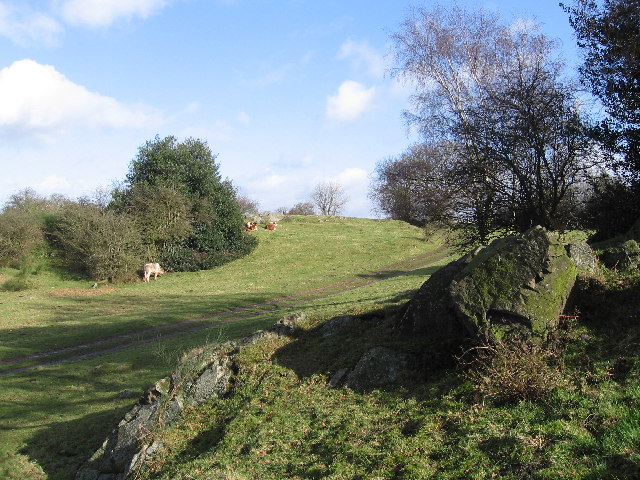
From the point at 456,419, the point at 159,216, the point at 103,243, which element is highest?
the point at 159,216

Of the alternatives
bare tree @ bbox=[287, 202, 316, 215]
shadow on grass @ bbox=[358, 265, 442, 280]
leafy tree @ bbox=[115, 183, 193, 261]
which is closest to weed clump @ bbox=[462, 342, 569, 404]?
shadow on grass @ bbox=[358, 265, 442, 280]

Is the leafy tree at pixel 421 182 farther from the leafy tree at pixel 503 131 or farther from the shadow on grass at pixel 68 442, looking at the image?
the shadow on grass at pixel 68 442

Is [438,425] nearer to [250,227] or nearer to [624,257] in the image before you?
[624,257]

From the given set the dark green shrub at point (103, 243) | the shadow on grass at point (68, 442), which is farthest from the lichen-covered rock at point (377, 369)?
the dark green shrub at point (103, 243)

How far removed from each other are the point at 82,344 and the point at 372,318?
55.5 ft

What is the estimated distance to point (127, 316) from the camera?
29.7 metres

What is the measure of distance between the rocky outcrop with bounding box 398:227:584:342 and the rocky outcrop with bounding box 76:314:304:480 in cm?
605

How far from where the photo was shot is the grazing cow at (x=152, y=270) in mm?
42250

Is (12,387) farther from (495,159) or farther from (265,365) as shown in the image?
(495,159)

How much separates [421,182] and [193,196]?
109ft

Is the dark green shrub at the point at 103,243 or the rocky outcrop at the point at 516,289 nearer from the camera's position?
the rocky outcrop at the point at 516,289

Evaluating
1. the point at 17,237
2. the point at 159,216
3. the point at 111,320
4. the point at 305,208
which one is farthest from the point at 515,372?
the point at 305,208

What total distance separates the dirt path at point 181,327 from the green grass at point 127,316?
19 centimetres

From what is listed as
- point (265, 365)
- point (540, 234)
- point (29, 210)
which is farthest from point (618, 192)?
point (29, 210)
